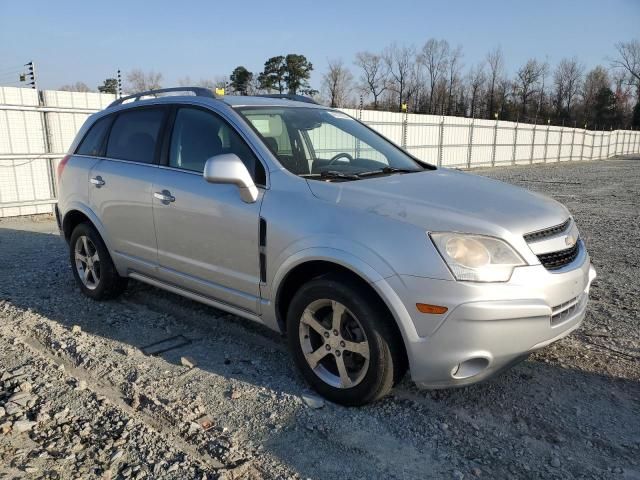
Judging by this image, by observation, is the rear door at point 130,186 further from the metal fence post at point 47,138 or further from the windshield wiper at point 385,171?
the metal fence post at point 47,138

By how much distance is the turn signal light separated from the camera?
2.65m

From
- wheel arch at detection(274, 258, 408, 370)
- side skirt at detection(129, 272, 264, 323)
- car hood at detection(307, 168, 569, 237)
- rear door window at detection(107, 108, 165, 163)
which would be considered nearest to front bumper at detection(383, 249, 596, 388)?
wheel arch at detection(274, 258, 408, 370)

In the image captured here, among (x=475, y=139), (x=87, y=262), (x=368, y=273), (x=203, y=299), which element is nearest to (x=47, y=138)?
(x=87, y=262)

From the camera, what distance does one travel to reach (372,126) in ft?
67.0

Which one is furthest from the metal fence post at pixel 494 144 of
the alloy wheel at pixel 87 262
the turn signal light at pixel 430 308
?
the turn signal light at pixel 430 308

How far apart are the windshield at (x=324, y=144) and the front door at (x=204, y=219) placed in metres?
0.22

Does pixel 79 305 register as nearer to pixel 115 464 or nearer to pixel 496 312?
pixel 115 464

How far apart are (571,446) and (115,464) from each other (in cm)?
231

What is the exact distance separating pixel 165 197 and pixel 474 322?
244cm

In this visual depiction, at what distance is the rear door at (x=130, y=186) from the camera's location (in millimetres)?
4211

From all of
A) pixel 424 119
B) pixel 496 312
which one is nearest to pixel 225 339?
pixel 496 312

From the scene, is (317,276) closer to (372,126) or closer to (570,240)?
(570,240)

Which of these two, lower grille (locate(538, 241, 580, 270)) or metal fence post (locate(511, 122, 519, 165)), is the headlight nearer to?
lower grille (locate(538, 241, 580, 270))

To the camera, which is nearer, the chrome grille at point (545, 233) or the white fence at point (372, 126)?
the chrome grille at point (545, 233)
